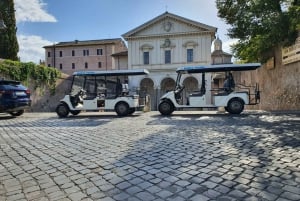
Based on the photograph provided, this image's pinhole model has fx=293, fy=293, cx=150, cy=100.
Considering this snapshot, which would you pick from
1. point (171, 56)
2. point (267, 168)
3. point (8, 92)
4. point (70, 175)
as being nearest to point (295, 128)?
point (267, 168)

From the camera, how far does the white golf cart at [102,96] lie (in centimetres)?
1335

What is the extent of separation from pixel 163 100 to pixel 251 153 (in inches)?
337

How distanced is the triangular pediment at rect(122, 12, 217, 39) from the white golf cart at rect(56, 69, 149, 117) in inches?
974

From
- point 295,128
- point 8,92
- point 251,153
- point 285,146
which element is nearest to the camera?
point 251,153

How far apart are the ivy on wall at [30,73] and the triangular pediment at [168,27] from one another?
1745 centimetres

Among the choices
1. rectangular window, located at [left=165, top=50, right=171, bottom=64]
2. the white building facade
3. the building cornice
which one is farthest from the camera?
rectangular window, located at [left=165, top=50, right=171, bottom=64]

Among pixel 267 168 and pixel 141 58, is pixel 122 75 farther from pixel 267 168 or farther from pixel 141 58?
pixel 141 58

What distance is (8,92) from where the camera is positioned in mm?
12227

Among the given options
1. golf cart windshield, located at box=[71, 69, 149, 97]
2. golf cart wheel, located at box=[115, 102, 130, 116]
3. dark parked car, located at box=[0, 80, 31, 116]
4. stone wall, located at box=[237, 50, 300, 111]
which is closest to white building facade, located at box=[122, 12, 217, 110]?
stone wall, located at box=[237, 50, 300, 111]

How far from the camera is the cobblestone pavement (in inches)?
125

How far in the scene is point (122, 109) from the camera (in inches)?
521

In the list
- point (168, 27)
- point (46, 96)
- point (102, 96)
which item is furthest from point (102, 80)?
point (168, 27)

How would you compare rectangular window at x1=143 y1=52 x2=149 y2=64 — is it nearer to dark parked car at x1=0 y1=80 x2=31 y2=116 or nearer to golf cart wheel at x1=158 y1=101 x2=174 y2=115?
golf cart wheel at x1=158 y1=101 x2=174 y2=115

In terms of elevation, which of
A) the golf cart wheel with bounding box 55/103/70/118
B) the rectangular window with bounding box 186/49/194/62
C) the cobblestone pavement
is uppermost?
the rectangular window with bounding box 186/49/194/62
